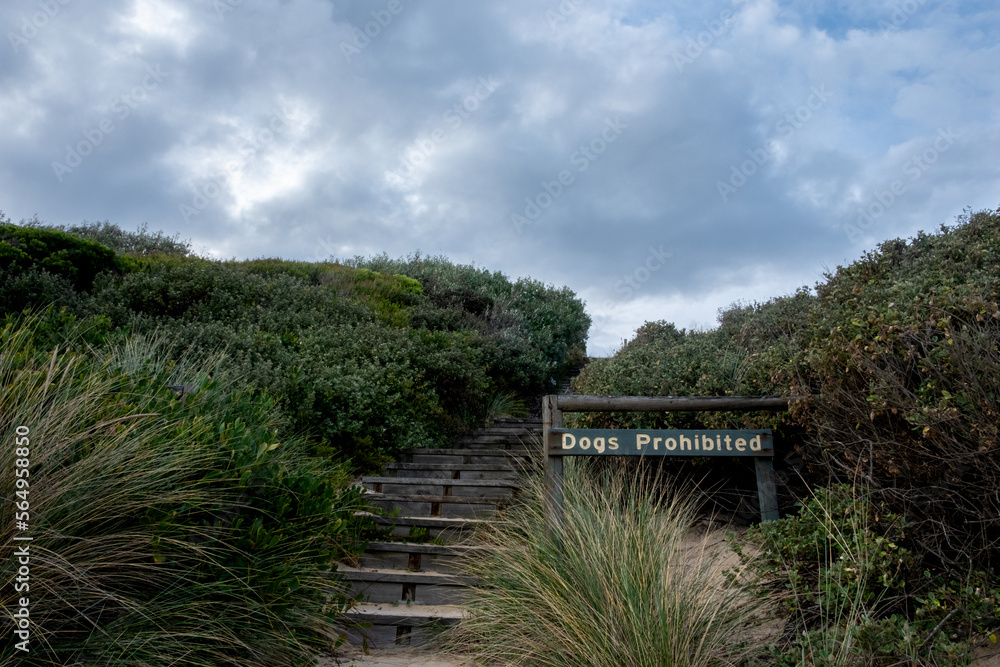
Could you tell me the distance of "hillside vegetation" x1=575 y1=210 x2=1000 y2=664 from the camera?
2.95m

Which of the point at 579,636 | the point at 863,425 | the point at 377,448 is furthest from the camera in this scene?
the point at 377,448

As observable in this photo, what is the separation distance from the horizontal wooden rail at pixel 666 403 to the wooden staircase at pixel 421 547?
1093mm

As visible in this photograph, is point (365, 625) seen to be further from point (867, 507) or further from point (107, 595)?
point (867, 507)

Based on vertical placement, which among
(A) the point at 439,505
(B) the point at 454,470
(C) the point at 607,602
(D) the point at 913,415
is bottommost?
(C) the point at 607,602

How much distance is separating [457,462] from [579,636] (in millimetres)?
4776

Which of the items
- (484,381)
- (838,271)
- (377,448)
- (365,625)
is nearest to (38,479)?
(365,625)

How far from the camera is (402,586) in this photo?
4773 mm

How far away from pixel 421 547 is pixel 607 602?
234 cm

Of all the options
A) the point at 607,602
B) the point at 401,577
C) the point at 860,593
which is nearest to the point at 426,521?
the point at 401,577

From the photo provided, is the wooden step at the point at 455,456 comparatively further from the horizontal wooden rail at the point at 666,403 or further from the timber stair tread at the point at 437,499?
the horizontal wooden rail at the point at 666,403

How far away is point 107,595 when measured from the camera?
2.60m

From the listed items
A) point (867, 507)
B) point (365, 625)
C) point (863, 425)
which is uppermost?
point (863, 425)

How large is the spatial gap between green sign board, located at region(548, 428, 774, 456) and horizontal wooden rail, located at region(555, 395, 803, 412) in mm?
207

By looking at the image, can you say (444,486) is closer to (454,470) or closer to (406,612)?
(454,470)
